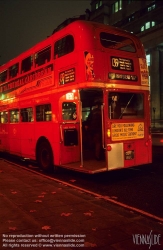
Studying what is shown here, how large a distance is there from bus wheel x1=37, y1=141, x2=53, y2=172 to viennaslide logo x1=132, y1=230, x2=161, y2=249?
559cm

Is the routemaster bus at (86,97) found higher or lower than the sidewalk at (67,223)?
higher

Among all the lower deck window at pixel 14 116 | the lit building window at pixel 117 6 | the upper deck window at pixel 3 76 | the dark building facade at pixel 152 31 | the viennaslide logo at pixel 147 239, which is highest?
the lit building window at pixel 117 6

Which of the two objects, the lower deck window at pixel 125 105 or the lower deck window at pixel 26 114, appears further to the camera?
the lower deck window at pixel 26 114

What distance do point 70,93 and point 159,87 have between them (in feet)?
98.0

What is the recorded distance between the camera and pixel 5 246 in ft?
12.7

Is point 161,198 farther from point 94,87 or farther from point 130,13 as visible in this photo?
point 130,13

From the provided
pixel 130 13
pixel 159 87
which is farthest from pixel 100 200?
pixel 130 13

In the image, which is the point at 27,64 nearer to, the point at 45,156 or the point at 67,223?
the point at 45,156

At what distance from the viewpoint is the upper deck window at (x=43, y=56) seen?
31.4ft

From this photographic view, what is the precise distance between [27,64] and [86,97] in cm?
272

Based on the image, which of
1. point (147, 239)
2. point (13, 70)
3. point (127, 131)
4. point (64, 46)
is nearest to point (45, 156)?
point (127, 131)

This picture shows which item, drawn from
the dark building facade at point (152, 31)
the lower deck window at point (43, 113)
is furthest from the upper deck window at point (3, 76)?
the dark building facade at point (152, 31)

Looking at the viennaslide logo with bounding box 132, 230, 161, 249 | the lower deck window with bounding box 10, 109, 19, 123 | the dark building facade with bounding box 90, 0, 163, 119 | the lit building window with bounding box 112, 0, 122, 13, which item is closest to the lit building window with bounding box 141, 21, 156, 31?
the dark building facade with bounding box 90, 0, 163, 119

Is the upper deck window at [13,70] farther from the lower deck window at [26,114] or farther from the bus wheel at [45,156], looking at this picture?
the bus wheel at [45,156]
